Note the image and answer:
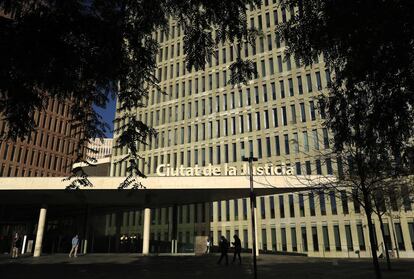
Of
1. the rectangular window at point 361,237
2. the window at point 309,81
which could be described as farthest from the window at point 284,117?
the rectangular window at point 361,237

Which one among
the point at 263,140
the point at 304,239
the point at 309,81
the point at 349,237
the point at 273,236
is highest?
the point at 309,81

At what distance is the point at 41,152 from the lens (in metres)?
79.5

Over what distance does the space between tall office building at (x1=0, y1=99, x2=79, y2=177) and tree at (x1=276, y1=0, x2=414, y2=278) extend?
69.9m

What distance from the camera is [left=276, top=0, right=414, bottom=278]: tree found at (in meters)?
5.74

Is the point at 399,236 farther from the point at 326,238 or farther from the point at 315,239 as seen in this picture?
the point at 315,239

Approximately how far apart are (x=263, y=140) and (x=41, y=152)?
50297 millimetres

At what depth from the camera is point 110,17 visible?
5895 millimetres

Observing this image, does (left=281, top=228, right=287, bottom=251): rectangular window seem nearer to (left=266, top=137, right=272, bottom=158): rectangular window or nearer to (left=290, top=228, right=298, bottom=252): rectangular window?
(left=290, top=228, right=298, bottom=252): rectangular window

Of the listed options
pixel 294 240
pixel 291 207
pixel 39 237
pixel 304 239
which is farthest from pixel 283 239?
pixel 39 237

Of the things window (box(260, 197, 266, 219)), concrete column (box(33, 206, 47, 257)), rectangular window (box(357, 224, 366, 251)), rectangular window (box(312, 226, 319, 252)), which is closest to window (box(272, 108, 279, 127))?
window (box(260, 197, 266, 219))

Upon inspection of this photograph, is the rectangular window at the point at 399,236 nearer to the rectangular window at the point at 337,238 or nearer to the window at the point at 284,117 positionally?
the rectangular window at the point at 337,238

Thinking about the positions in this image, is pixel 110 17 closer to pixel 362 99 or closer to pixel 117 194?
pixel 362 99

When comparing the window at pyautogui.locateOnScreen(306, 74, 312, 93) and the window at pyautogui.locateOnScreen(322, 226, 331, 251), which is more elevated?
the window at pyautogui.locateOnScreen(306, 74, 312, 93)

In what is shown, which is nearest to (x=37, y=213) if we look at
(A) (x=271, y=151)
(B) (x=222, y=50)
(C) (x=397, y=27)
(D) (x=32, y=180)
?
(D) (x=32, y=180)
